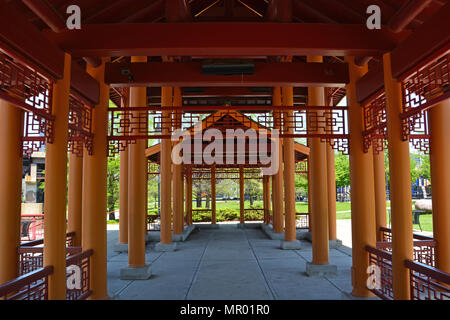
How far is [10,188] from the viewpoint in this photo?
5.65 m

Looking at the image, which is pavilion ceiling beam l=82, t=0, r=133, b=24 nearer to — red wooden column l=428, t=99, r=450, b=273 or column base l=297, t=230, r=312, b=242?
red wooden column l=428, t=99, r=450, b=273

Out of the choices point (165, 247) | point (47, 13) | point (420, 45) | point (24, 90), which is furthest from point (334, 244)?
point (47, 13)

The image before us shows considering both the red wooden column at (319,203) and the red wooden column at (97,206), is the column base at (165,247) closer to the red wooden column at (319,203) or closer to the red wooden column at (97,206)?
the red wooden column at (319,203)

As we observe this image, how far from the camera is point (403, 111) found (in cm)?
462

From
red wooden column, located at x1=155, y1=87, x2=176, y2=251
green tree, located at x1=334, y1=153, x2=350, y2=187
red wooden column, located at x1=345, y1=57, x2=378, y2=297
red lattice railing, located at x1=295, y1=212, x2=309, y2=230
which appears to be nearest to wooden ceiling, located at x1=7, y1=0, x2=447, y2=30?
red wooden column, located at x1=345, y1=57, x2=378, y2=297

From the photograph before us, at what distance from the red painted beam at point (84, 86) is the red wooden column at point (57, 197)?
42 cm

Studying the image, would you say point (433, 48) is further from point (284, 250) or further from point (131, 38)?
Answer: point (284, 250)

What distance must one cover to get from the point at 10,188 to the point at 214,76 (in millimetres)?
4026

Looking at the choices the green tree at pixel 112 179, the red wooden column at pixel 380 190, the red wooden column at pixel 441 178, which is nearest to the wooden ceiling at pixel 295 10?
the red wooden column at pixel 441 178

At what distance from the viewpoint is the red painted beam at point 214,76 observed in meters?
6.18

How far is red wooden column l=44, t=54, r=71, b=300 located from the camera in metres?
4.54

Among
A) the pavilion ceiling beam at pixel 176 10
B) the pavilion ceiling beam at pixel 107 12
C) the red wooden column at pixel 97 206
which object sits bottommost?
the red wooden column at pixel 97 206

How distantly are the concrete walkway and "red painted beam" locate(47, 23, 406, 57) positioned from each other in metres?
4.39
